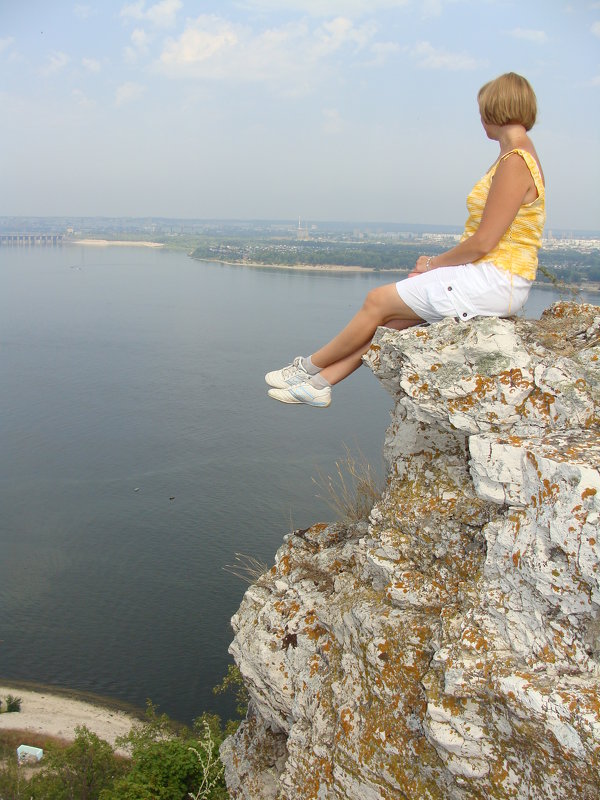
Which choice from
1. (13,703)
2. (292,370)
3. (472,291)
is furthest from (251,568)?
(13,703)

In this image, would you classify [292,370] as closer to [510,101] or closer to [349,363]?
[349,363]

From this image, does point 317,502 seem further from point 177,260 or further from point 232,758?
point 177,260

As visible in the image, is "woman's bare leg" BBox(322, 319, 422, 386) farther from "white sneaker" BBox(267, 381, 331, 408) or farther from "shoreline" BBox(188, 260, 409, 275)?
"shoreline" BBox(188, 260, 409, 275)

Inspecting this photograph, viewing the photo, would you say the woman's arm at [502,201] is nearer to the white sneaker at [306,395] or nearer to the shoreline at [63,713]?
the white sneaker at [306,395]

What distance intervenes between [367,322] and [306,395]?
1.48 ft

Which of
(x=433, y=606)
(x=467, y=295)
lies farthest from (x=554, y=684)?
(x=467, y=295)

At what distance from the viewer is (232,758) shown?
320 cm

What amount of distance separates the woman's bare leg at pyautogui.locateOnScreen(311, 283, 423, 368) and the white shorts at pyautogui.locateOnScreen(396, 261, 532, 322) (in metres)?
0.11

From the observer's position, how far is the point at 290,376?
120 inches

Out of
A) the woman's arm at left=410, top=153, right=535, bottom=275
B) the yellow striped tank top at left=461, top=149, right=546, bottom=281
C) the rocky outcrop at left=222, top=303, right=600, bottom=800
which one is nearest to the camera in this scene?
the rocky outcrop at left=222, top=303, right=600, bottom=800

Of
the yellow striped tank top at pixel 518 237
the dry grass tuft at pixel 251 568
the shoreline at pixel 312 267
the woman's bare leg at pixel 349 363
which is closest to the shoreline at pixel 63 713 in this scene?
the dry grass tuft at pixel 251 568

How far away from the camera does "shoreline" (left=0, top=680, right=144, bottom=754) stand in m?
10.5

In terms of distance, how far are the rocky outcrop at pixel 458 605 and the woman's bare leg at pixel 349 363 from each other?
106mm

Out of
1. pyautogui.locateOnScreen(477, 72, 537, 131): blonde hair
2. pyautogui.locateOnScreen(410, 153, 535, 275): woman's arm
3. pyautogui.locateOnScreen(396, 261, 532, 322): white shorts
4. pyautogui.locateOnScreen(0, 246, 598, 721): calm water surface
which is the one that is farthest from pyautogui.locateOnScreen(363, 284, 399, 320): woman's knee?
pyautogui.locateOnScreen(0, 246, 598, 721): calm water surface
